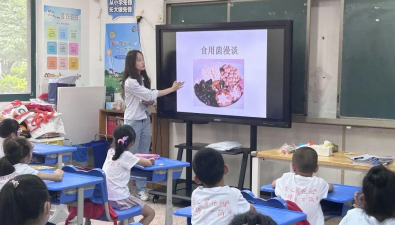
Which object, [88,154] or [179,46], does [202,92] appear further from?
[88,154]

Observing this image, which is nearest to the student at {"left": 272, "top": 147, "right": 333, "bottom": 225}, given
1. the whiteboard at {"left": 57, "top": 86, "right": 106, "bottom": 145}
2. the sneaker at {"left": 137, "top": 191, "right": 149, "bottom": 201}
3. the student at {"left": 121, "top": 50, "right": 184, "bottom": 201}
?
the student at {"left": 121, "top": 50, "right": 184, "bottom": 201}

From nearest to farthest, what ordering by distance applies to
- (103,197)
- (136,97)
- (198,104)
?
(103,197) → (136,97) → (198,104)

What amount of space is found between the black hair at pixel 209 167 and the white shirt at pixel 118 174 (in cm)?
136

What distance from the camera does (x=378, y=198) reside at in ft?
7.50

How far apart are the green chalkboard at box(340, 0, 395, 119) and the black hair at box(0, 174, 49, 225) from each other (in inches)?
149

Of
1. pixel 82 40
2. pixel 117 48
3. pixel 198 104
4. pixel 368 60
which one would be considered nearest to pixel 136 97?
pixel 198 104

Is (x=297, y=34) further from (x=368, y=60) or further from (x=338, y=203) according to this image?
(x=338, y=203)

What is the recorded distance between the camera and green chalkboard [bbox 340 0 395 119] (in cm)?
492

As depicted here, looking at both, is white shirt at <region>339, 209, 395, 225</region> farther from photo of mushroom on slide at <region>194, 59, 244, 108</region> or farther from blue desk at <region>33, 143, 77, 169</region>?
photo of mushroom on slide at <region>194, 59, 244, 108</region>

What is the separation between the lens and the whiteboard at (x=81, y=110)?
6.78 meters

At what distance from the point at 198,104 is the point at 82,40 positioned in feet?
7.89

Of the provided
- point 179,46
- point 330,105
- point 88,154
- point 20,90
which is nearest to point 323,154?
point 330,105

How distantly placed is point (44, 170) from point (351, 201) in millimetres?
2126

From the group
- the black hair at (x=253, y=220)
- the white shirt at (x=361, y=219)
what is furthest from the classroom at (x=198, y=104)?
the black hair at (x=253, y=220)
